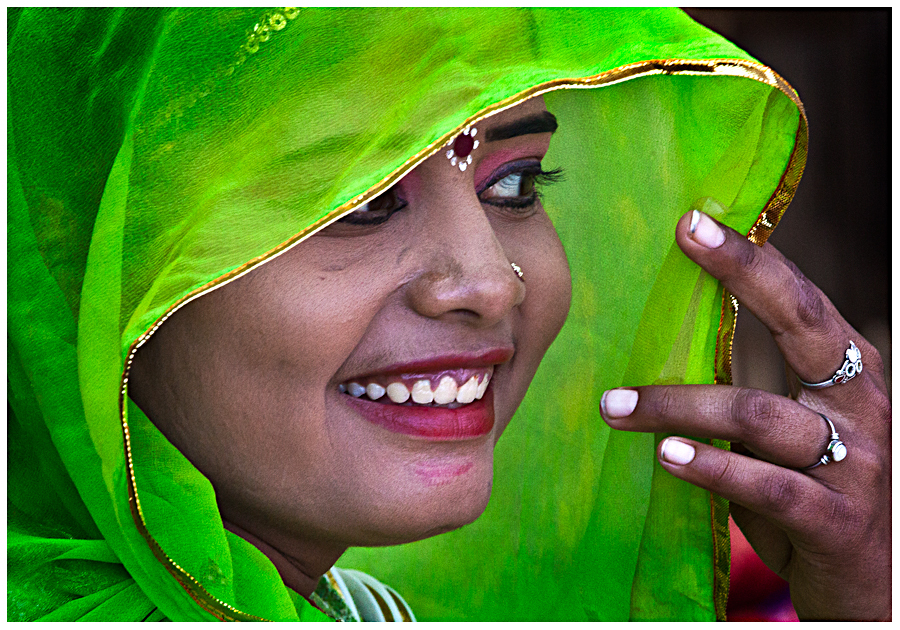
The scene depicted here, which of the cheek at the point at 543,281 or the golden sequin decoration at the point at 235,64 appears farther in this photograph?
the cheek at the point at 543,281

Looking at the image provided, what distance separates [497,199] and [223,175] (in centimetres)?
35

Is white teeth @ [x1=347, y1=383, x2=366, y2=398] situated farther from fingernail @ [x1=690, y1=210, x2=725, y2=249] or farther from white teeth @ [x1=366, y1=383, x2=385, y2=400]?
fingernail @ [x1=690, y1=210, x2=725, y2=249]

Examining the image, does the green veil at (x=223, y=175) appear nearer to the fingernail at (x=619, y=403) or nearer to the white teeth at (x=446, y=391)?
the fingernail at (x=619, y=403)

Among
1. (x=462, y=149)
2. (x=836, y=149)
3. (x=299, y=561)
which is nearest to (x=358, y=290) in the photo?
(x=462, y=149)

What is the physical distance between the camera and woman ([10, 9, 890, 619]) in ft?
2.31

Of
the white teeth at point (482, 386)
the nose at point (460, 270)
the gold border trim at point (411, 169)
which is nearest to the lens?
the gold border trim at point (411, 169)

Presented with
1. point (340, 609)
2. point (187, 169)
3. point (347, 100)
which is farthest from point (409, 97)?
point (340, 609)

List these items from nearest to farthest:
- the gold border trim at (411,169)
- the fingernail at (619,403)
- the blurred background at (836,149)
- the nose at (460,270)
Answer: the gold border trim at (411,169)
the nose at (460,270)
the fingernail at (619,403)
the blurred background at (836,149)

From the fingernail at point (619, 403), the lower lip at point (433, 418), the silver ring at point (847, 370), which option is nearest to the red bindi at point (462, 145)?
the lower lip at point (433, 418)

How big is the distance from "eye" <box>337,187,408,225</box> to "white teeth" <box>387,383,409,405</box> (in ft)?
0.56

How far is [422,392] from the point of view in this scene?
0.84 metres

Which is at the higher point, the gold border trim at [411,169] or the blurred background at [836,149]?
the gold border trim at [411,169]

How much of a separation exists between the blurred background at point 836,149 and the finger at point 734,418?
4.73ft

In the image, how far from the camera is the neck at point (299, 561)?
3.00ft
